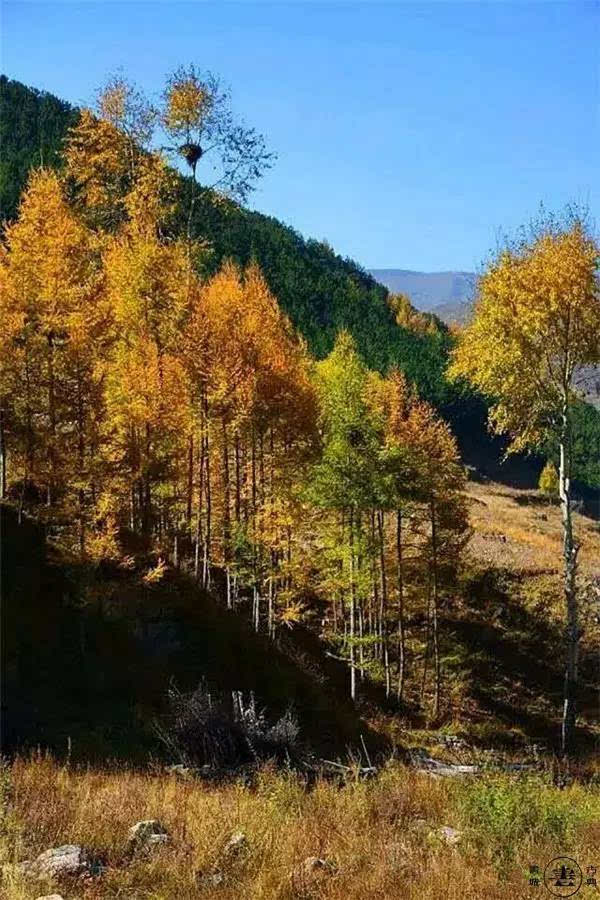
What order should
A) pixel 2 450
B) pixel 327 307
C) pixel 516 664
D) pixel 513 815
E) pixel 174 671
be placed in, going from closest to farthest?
pixel 513 815
pixel 174 671
pixel 2 450
pixel 516 664
pixel 327 307

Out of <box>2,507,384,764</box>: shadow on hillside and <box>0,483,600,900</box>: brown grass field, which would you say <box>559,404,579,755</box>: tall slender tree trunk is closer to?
<box>2,507,384,764</box>: shadow on hillside

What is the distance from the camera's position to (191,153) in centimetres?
2405

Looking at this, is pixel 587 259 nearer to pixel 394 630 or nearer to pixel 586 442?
pixel 394 630

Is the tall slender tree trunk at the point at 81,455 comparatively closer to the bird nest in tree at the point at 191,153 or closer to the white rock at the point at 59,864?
the bird nest in tree at the point at 191,153

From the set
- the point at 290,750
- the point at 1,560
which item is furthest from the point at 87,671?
the point at 290,750

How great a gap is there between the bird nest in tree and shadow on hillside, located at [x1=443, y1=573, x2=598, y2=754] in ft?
72.7

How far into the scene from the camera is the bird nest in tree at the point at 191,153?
78.5 feet

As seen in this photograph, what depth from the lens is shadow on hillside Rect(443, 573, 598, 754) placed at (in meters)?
31.6

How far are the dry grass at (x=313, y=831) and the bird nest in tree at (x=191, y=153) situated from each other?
2009cm

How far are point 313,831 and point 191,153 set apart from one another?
72.3 feet

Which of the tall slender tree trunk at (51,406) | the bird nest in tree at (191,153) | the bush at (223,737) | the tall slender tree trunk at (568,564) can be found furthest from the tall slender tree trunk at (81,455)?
the tall slender tree trunk at (568,564)

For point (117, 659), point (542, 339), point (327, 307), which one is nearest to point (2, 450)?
point (117, 659)

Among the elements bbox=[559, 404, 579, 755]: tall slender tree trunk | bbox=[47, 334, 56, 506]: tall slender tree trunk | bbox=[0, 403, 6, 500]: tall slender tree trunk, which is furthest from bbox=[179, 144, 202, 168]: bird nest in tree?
bbox=[559, 404, 579, 755]: tall slender tree trunk

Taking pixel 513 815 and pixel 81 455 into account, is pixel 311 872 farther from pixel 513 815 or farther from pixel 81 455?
pixel 81 455
